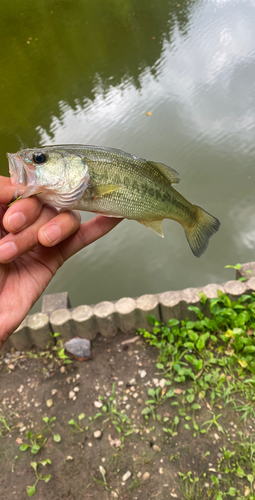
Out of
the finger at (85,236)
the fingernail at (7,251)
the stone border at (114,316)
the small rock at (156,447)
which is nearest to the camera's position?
the fingernail at (7,251)

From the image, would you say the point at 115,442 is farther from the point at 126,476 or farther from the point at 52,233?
the point at 52,233

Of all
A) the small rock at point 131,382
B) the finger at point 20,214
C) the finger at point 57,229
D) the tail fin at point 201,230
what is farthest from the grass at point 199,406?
the finger at point 20,214

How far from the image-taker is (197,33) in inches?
388

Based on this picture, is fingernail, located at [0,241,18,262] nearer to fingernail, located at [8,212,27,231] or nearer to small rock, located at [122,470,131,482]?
fingernail, located at [8,212,27,231]

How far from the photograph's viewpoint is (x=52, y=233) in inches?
57.6

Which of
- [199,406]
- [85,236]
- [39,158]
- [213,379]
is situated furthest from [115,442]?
[39,158]

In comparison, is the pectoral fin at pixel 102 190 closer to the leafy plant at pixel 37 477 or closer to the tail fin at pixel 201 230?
the tail fin at pixel 201 230

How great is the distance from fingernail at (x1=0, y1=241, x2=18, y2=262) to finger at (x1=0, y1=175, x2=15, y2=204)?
0.24m

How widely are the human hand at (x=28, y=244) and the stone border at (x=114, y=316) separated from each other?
4.59 ft

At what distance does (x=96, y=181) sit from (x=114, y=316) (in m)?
1.92

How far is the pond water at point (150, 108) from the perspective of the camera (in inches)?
159

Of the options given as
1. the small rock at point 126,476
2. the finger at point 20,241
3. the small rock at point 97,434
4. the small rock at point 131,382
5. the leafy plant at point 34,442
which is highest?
the finger at point 20,241

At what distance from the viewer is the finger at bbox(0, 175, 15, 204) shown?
56.6 inches

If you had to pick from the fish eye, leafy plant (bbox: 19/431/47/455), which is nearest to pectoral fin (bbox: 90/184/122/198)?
the fish eye
